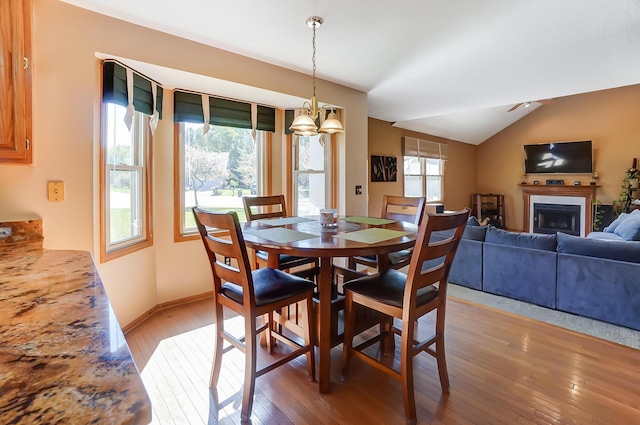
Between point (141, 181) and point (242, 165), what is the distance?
1069 millimetres

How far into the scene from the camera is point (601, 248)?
267 centimetres

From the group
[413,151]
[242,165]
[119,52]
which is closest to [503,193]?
[413,151]

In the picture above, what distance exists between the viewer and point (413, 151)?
6.43 metres

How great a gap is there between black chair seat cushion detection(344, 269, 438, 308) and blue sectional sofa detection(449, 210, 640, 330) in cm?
177

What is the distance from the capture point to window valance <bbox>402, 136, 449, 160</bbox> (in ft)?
20.6

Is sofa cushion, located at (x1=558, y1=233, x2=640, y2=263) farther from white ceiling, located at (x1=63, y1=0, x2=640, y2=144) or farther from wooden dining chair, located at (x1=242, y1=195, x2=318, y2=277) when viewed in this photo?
wooden dining chair, located at (x1=242, y1=195, x2=318, y2=277)

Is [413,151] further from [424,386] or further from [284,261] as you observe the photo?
[424,386]

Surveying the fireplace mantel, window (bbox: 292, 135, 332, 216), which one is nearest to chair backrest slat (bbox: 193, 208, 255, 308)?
window (bbox: 292, 135, 332, 216)

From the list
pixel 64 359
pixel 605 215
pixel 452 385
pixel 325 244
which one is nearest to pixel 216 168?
pixel 325 244

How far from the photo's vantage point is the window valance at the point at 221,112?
2.99 meters

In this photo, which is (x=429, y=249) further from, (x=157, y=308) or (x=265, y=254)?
(x=157, y=308)

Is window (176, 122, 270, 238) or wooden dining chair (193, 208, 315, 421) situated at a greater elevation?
window (176, 122, 270, 238)

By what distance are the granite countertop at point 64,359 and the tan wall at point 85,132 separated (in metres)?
1.26

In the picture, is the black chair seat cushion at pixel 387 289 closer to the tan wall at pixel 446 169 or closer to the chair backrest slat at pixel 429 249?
the chair backrest slat at pixel 429 249
